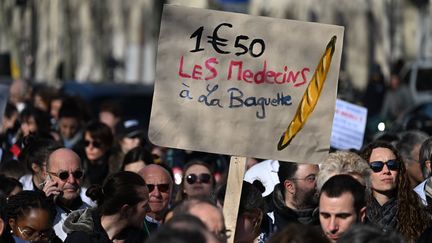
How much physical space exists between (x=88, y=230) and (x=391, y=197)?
2.14m

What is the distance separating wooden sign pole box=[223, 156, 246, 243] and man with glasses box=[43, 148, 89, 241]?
4.42ft

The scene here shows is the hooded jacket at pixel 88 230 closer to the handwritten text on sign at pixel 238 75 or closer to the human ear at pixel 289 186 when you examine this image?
the handwritten text on sign at pixel 238 75

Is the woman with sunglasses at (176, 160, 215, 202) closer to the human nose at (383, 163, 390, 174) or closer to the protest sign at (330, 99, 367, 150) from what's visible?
the human nose at (383, 163, 390, 174)

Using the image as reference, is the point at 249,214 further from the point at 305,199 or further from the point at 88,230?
the point at 305,199

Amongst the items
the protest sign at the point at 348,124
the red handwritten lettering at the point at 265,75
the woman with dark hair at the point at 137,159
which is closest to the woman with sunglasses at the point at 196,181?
the woman with dark hair at the point at 137,159

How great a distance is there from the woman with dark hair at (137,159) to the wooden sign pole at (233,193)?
2762 millimetres

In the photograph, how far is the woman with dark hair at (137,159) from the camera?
10805 mm

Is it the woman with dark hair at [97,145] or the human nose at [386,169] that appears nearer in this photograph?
the human nose at [386,169]

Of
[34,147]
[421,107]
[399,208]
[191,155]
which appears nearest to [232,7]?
[421,107]

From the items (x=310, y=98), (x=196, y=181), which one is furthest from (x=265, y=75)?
(x=196, y=181)

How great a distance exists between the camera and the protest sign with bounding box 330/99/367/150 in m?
13.2

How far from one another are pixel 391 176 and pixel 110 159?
3686 millimetres

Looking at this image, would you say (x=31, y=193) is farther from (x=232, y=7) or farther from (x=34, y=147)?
(x=232, y=7)

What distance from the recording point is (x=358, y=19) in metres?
44.4
